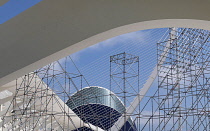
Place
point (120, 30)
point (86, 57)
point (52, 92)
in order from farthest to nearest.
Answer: point (86, 57)
point (52, 92)
point (120, 30)

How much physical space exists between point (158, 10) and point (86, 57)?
881 inches

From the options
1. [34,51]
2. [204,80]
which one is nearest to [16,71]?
[34,51]

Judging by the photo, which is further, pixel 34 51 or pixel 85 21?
pixel 34 51

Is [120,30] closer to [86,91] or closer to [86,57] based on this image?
[86,91]

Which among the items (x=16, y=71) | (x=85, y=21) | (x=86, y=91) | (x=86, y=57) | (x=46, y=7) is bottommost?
(x=16, y=71)

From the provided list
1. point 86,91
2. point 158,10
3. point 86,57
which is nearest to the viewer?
point 158,10

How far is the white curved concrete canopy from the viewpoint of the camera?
12.8ft

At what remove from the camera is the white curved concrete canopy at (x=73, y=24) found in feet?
12.8

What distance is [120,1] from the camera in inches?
162

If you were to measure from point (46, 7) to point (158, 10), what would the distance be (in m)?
1.44

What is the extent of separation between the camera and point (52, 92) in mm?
15086

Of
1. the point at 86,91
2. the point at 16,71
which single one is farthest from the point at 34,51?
the point at 86,91

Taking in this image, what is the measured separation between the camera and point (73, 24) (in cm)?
439

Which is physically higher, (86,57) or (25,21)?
(86,57)
